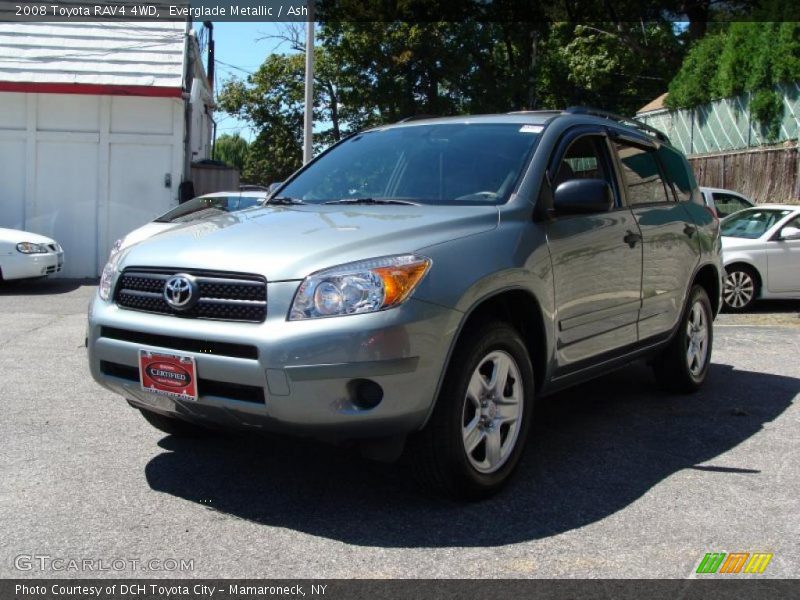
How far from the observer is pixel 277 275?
11.5 feet

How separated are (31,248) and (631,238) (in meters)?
10.4

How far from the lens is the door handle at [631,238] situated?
5.04m

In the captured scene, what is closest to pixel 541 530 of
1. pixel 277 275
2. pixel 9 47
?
pixel 277 275

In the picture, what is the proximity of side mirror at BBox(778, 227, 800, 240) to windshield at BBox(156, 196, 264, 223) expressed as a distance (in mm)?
6737

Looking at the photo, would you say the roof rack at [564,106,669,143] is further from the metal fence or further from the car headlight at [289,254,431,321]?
the metal fence

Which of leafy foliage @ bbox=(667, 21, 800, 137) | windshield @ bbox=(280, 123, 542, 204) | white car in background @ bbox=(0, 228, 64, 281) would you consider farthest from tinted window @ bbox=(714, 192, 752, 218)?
white car in background @ bbox=(0, 228, 64, 281)

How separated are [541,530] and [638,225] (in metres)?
2.28

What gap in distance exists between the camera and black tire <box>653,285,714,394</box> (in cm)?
601

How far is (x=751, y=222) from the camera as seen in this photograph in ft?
38.3

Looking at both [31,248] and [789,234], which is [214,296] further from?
[31,248]

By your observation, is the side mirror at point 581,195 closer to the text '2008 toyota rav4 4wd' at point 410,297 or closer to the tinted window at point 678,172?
the text '2008 toyota rav4 4wd' at point 410,297

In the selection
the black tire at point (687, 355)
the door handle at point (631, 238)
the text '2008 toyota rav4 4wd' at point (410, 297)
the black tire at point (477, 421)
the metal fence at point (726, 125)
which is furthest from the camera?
the metal fence at point (726, 125)

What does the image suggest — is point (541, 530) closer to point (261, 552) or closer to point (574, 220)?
point (261, 552)

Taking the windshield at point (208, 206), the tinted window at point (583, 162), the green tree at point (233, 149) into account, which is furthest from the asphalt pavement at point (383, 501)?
the green tree at point (233, 149)
